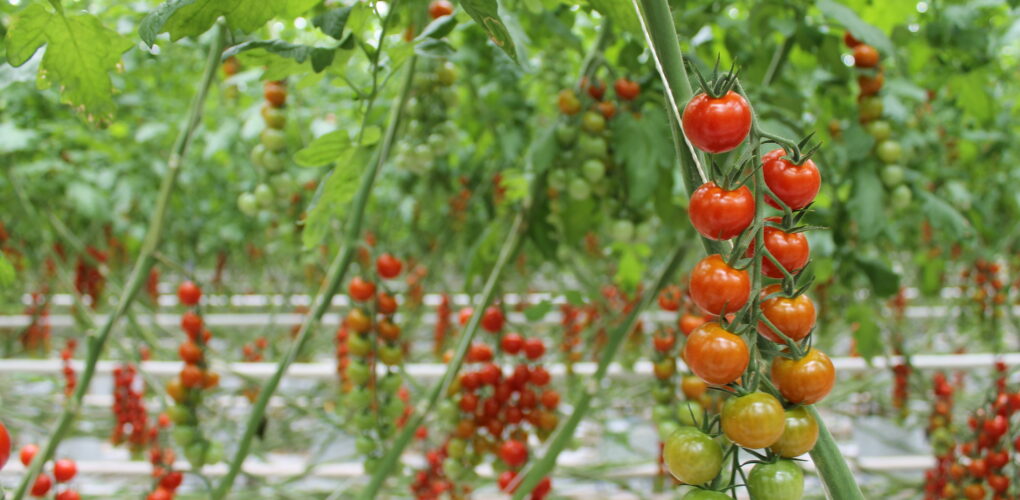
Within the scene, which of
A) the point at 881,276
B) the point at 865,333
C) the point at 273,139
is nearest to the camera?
the point at 273,139

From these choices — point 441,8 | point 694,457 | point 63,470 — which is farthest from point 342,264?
point 694,457

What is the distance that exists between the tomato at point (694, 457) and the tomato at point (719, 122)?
0.14m

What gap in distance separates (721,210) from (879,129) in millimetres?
765

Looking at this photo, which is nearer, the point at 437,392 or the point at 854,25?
the point at 854,25

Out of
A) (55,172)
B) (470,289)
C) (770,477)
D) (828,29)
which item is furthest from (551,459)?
(55,172)

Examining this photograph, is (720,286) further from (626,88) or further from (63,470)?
(63,470)

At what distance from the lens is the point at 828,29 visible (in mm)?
971

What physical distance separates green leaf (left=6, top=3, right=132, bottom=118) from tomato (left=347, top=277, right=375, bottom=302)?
14.2 inches

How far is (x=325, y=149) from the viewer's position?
682 millimetres

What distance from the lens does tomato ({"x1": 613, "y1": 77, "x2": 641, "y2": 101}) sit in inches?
33.6

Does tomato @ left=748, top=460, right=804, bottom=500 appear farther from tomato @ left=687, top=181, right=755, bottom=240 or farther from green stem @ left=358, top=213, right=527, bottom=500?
green stem @ left=358, top=213, right=527, bottom=500

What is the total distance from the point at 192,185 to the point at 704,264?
2440mm

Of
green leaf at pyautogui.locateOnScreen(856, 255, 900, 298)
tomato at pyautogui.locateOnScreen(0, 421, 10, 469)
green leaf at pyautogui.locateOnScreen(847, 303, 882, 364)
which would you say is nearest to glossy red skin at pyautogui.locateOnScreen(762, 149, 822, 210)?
tomato at pyautogui.locateOnScreen(0, 421, 10, 469)

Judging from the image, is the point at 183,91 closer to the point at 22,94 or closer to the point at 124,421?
the point at 22,94
